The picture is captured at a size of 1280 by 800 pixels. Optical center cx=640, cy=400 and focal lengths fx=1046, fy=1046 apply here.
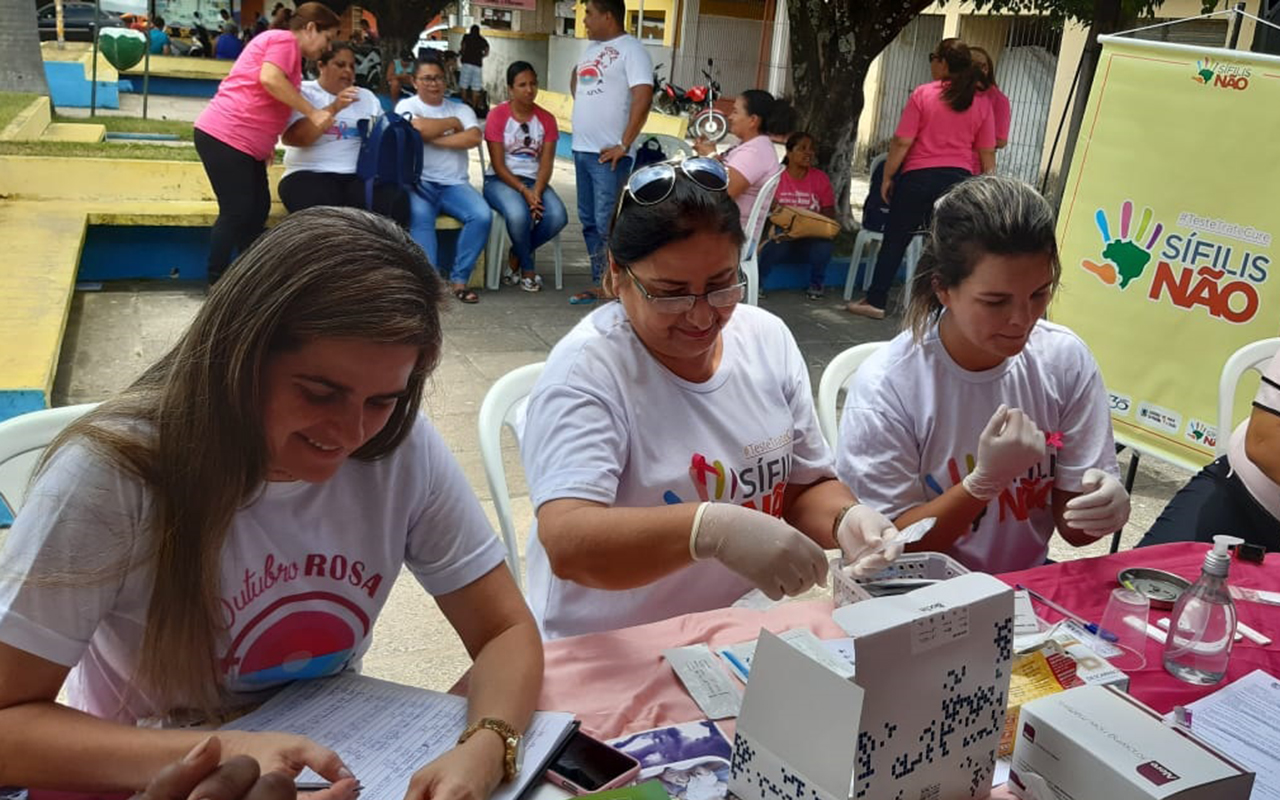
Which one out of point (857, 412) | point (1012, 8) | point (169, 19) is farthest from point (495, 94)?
point (857, 412)

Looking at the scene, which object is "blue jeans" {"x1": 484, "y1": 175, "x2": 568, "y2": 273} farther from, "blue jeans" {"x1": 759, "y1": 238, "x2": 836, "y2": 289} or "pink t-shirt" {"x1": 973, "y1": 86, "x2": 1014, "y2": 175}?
"pink t-shirt" {"x1": 973, "y1": 86, "x2": 1014, "y2": 175}

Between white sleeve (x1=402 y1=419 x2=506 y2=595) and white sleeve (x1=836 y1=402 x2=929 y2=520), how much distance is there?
86 centimetres

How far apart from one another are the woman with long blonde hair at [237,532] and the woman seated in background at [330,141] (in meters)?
4.85

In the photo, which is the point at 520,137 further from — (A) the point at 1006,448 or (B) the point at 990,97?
(A) the point at 1006,448

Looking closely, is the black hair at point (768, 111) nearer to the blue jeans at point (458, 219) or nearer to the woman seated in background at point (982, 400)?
the blue jeans at point (458, 219)

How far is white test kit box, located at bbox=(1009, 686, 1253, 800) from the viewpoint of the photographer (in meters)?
1.07

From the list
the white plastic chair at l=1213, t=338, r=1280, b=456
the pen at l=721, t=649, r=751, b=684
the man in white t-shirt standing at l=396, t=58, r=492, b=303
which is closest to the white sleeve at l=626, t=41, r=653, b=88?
the man in white t-shirt standing at l=396, t=58, r=492, b=303

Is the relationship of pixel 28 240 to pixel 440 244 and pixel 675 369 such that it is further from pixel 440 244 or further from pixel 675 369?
pixel 675 369

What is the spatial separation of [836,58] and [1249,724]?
744 centimetres

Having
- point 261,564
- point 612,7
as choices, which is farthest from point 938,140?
point 261,564

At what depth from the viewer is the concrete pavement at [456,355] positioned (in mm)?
2818

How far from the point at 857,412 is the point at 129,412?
4.52ft

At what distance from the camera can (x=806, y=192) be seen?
748 cm

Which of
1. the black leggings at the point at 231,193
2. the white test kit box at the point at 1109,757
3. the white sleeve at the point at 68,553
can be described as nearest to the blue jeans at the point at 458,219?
the black leggings at the point at 231,193
